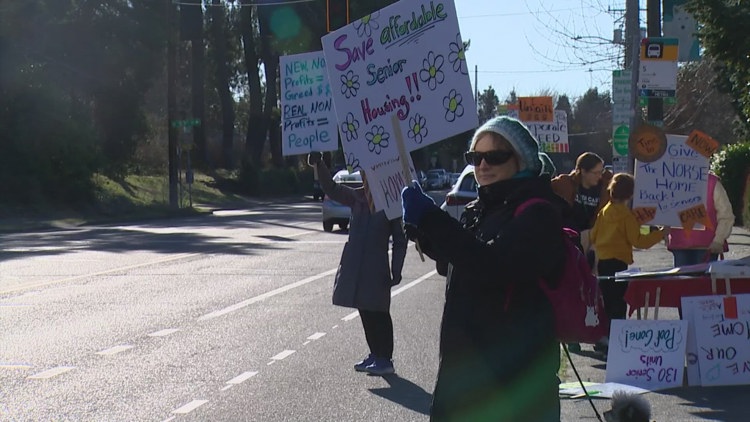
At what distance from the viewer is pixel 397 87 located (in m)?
6.45

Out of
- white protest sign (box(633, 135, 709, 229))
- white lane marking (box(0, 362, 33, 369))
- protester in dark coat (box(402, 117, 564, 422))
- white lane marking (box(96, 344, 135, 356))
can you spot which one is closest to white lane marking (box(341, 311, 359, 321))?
white lane marking (box(96, 344, 135, 356))

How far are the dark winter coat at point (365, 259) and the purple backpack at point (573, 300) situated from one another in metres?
5.54

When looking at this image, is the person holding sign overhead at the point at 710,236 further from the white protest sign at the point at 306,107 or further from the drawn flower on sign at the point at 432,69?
the drawn flower on sign at the point at 432,69

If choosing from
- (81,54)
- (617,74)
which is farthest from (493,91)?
(617,74)

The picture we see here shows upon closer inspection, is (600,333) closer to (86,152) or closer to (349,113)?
(349,113)

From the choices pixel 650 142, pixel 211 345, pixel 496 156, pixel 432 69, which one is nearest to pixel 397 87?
pixel 432 69

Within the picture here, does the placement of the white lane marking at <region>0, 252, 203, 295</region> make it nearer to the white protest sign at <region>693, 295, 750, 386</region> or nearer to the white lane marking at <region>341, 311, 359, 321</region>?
the white lane marking at <region>341, 311, 359, 321</region>

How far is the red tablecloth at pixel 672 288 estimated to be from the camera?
9016 mm

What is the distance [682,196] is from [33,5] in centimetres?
3323

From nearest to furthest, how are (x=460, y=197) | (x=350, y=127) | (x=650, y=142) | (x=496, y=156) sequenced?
1. (x=496, y=156)
2. (x=350, y=127)
3. (x=650, y=142)
4. (x=460, y=197)

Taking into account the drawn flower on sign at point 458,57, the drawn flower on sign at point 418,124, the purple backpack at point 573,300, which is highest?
the drawn flower on sign at point 458,57

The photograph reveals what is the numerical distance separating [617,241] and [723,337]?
154cm

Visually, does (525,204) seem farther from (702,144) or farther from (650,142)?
(650,142)

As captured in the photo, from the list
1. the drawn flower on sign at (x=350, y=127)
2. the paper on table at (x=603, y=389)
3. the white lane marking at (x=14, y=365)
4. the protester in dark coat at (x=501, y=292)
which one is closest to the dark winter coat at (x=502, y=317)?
the protester in dark coat at (x=501, y=292)
